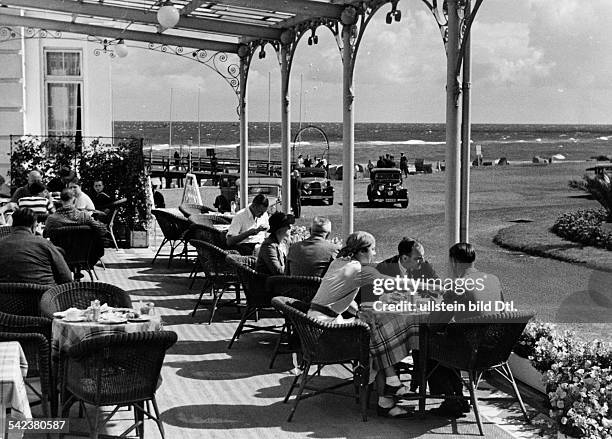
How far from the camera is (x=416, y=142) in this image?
281 feet

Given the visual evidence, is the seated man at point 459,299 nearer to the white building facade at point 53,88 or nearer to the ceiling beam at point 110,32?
the ceiling beam at point 110,32

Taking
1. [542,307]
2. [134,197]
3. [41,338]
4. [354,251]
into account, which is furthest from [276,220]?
[542,307]

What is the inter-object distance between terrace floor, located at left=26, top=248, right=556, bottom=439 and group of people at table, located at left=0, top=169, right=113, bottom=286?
3.90 feet

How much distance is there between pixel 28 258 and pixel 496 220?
108 ft

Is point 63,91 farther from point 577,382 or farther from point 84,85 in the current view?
point 577,382

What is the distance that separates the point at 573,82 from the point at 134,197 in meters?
15.9

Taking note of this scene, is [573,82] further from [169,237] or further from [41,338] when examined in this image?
[41,338]

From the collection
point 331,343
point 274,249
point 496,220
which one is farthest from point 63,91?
point 496,220

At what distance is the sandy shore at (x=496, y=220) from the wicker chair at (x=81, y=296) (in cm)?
247

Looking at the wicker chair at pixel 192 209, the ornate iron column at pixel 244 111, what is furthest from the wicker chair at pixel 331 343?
the ornate iron column at pixel 244 111

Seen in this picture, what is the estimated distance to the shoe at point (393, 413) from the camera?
562 centimetres

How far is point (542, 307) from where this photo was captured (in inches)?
606

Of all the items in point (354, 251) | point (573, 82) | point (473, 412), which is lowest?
point (473, 412)

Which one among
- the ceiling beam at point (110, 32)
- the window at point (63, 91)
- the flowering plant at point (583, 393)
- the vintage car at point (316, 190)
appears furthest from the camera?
the vintage car at point (316, 190)
